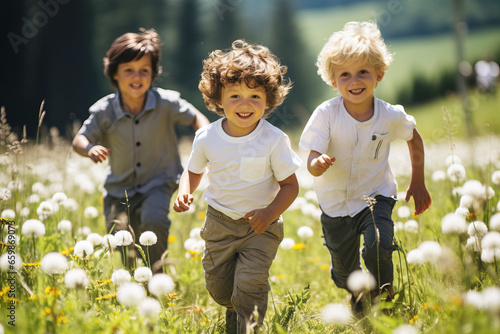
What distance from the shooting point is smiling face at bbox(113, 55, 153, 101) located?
3.85 meters

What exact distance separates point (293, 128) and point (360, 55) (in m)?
16.5

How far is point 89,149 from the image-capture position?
349 cm

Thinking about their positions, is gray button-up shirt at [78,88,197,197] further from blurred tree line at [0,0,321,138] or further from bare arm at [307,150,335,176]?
blurred tree line at [0,0,321,138]

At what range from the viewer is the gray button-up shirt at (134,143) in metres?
3.88

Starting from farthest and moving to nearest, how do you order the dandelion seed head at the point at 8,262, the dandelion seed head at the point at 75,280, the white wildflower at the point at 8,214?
the white wildflower at the point at 8,214 → the dandelion seed head at the point at 8,262 → the dandelion seed head at the point at 75,280

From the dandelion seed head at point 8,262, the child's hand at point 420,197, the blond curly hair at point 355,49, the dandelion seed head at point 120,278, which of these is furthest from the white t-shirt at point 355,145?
the dandelion seed head at point 8,262

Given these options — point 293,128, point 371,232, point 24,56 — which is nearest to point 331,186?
point 371,232

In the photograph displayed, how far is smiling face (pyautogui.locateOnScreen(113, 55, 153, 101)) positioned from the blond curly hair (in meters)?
1.31

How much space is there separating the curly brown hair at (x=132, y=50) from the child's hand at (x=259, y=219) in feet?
5.62

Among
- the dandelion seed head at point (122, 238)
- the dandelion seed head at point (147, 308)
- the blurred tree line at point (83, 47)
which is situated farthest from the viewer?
the blurred tree line at point (83, 47)

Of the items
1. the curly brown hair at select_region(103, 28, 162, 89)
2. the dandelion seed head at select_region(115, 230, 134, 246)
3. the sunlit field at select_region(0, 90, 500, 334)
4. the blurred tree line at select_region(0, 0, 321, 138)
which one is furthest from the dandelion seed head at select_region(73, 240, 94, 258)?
the blurred tree line at select_region(0, 0, 321, 138)

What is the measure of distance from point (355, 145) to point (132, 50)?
5.72 ft

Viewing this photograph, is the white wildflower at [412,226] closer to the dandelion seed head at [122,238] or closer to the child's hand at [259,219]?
the child's hand at [259,219]

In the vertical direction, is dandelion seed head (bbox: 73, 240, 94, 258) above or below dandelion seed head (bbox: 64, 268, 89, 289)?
above
